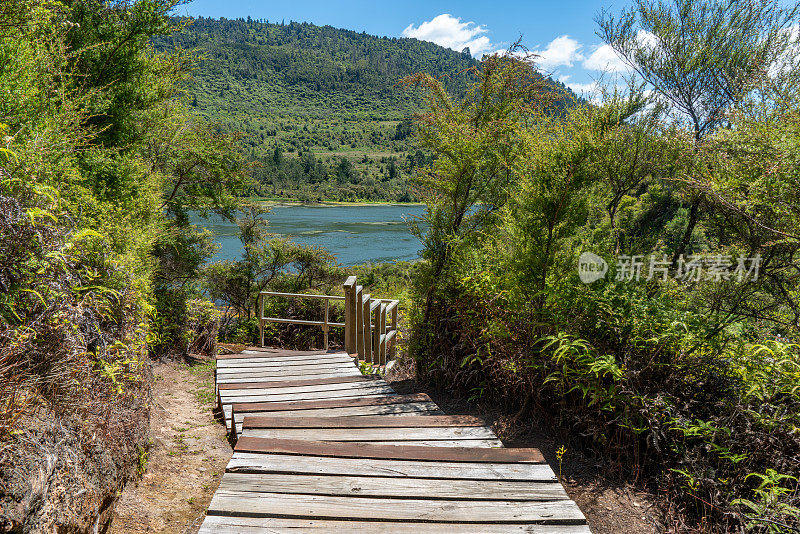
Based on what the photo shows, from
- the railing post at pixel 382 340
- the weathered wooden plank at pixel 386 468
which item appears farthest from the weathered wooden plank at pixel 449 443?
the railing post at pixel 382 340

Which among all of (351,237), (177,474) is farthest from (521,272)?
(351,237)

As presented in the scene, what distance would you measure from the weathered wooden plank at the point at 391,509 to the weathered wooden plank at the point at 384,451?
1.18 feet

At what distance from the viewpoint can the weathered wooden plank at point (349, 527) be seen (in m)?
1.86

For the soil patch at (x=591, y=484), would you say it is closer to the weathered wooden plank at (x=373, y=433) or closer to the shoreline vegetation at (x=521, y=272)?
the shoreline vegetation at (x=521, y=272)

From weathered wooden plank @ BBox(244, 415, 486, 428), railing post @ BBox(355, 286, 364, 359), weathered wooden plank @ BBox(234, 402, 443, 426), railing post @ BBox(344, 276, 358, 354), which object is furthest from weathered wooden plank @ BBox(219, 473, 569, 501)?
railing post @ BBox(355, 286, 364, 359)

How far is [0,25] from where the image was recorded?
3201 millimetres

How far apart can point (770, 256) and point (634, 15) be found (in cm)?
662

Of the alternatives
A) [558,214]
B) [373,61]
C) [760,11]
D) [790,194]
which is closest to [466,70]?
[558,214]

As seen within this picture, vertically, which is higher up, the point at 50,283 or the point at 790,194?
the point at 790,194

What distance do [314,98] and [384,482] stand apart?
150 meters

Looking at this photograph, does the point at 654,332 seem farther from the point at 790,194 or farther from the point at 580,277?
the point at 790,194

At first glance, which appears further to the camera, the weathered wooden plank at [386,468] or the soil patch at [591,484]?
the soil patch at [591,484]

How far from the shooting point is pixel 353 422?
3088 mm

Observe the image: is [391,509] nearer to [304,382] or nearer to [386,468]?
[386,468]
